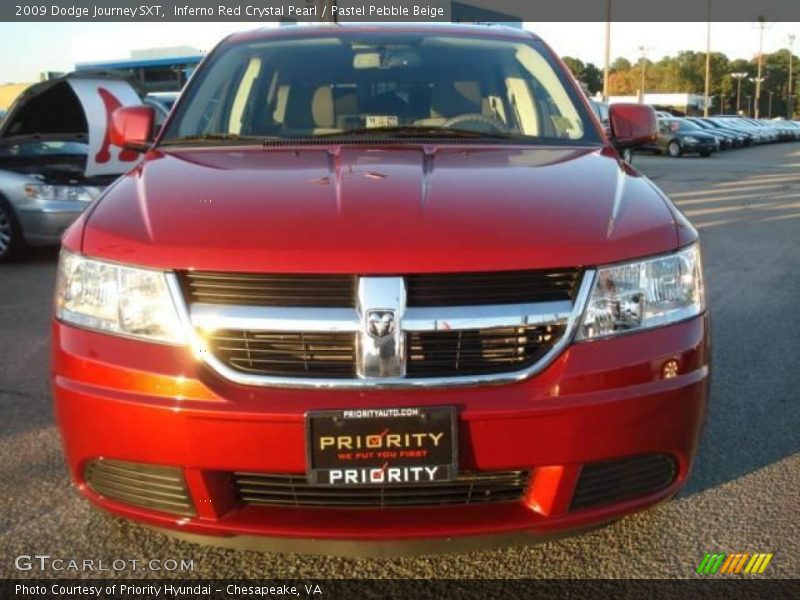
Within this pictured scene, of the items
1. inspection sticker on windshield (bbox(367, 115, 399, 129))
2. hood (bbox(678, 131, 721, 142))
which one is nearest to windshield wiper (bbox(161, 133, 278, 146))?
inspection sticker on windshield (bbox(367, 115, 399, 129))

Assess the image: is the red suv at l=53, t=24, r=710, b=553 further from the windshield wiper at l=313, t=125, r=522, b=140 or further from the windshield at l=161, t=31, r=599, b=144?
the windshield at l=161, t=31, r=599, b=144

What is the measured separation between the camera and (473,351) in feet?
7.11

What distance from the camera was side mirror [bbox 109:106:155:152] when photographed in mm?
3582

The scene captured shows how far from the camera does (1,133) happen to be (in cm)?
903

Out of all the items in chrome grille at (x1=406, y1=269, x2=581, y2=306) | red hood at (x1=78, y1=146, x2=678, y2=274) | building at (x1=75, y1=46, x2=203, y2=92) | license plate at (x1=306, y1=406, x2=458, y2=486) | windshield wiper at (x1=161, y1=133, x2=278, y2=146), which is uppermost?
building at (x1=75, y1=46, x2=203, y2=92)

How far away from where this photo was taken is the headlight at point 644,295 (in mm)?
2236

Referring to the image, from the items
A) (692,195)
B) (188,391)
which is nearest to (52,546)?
(188,391)

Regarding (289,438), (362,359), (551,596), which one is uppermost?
(362,359)

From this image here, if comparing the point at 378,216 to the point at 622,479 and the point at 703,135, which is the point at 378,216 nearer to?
the point at 622,479

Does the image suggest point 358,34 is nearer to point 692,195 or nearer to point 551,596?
point 551,596

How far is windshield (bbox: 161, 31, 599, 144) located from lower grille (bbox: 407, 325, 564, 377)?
51.8 inches

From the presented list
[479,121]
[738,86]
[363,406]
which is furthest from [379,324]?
[738,86]

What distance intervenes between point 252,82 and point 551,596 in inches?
92.6

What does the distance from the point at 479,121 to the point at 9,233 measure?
5821mm
